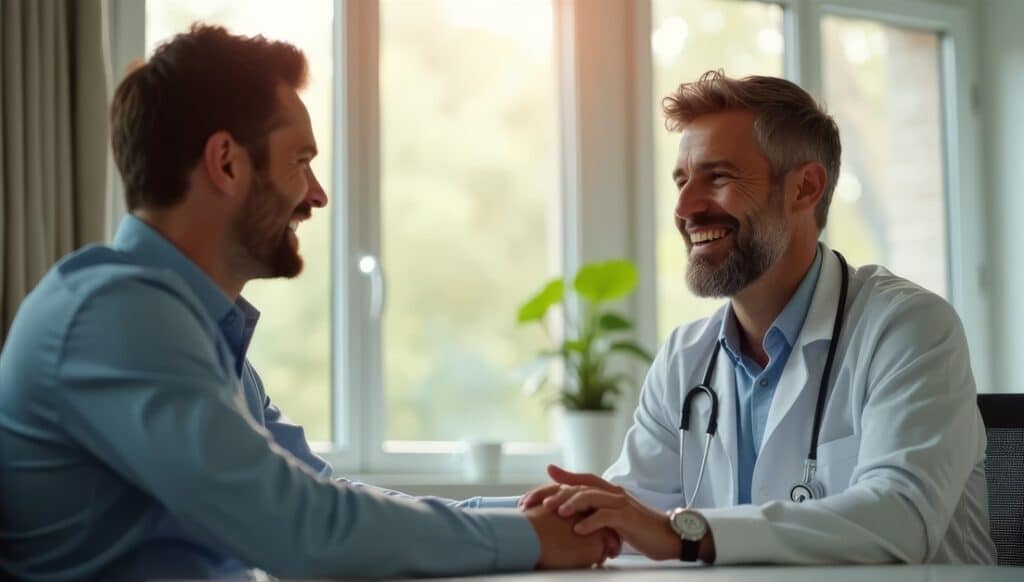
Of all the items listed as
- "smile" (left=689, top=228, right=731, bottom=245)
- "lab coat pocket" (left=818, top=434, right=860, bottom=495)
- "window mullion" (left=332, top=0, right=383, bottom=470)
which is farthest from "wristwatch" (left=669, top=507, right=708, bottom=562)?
"window mullion" (left=332, top=0, right=383, bottom=470)

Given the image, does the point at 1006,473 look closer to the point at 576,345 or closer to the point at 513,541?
the point at 513,541

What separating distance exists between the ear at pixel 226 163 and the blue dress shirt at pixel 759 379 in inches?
41.4

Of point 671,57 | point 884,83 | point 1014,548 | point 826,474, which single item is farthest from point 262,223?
point 884,83

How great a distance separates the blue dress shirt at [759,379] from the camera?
86.0 inches

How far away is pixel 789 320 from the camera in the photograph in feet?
7.35

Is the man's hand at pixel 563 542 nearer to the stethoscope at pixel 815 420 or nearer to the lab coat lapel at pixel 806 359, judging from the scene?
the stethoscope at pixel 815 420

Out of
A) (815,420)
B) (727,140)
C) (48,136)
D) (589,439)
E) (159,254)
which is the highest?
(48,136)

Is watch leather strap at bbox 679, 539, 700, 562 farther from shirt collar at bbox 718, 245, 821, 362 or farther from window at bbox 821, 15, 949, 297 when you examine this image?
window at bbox 821, 15, 949, 297

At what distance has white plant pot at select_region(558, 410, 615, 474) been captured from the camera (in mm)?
4000

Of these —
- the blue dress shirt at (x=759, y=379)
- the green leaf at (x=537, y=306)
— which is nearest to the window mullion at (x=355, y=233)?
the green leaf at (x=537, y=306)

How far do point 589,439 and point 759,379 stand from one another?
71.8 inches

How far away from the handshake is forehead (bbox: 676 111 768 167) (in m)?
0.97

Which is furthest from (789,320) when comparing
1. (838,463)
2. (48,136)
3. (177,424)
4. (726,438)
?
(48,136)

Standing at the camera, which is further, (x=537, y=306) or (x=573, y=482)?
(x=537, y=306)
